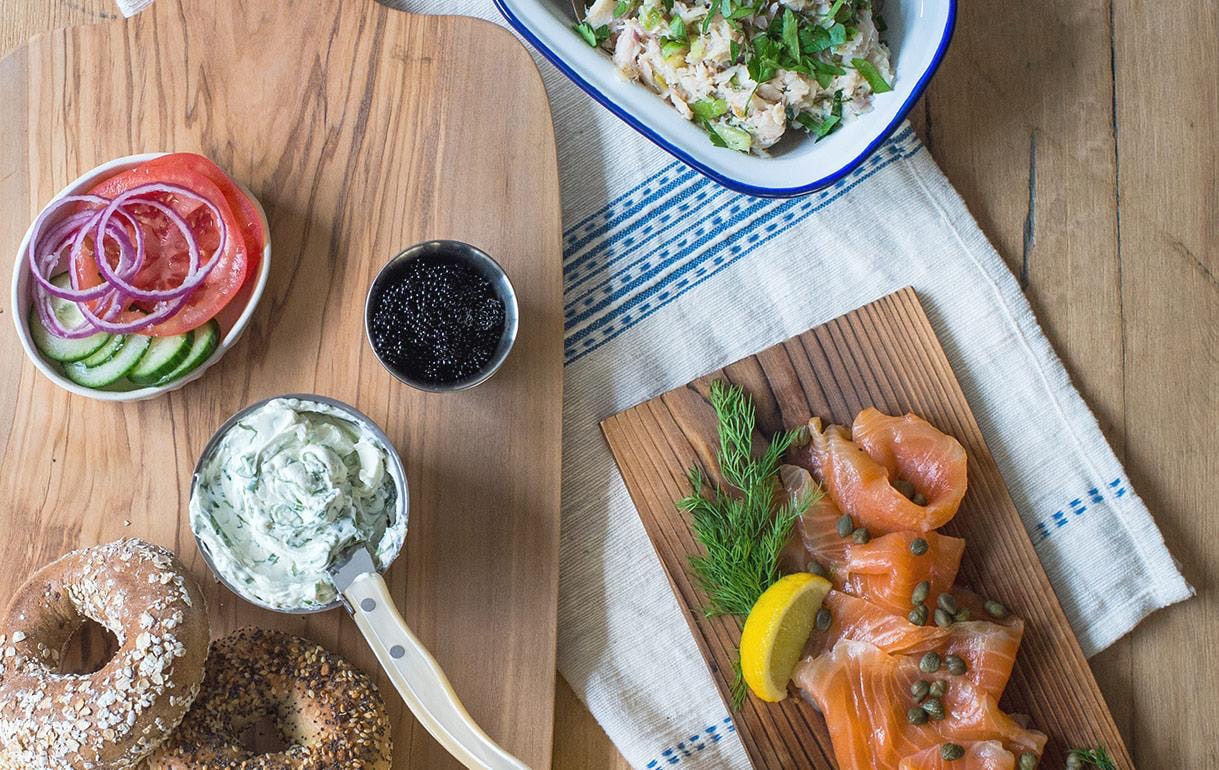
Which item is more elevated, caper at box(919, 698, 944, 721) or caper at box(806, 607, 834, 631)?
caper at box(806, 607, 834, 631)

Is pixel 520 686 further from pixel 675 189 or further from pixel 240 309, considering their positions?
pixel 675 189

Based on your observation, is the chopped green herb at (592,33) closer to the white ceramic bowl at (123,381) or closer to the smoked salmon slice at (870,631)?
the white ceramic bowl at (123,381)

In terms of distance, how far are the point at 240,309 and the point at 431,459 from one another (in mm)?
519

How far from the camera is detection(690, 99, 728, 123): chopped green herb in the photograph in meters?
2.19

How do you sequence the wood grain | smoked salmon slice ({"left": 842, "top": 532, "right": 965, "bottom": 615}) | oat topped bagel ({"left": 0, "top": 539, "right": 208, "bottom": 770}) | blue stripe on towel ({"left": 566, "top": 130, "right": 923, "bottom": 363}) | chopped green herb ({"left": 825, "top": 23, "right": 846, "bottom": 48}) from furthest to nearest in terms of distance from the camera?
blue stripe on towel ({"left": 566, "top": 130, "right": 923, "bottom": 363}) < the wood grain < smoked salmon slice ({"left": 842, "top": 532, "right": 965, "bottom": 615}) < chopped green herb ({"left": 825, "top": 23, "right": 846, "bottom": 48}) < oat topped bagel ({"left": 0, "top": 539, "right": 208, "bottom": 770})

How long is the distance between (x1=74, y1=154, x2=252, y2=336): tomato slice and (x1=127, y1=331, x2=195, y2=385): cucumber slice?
0.07 feet

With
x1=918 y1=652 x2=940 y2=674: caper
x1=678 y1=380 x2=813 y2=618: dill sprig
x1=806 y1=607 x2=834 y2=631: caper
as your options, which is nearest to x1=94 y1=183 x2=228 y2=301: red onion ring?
x1=678 y1=380 x2=813 y2=618: dill sprig

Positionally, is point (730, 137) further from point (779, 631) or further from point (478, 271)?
point (779, 631)

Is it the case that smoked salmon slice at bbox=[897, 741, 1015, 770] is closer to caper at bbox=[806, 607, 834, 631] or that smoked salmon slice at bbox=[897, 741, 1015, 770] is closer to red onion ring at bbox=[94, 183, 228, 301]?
caper at bbox=[806, 607, 834, 631]

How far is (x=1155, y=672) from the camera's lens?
2430 millimetres

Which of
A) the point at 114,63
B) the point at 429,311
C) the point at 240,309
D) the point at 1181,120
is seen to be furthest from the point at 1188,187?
the point at 114,63

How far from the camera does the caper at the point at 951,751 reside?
221cm

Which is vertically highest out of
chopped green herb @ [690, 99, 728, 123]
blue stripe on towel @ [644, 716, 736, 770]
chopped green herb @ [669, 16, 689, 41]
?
chopped green herb @ [669, 16, 689, 41]

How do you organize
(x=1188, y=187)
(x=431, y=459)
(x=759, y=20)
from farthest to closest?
(x=1188, y=187) < (x=431, y=459) < (x=759, y=20)
